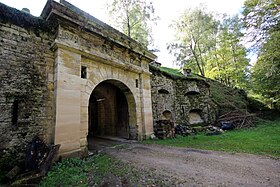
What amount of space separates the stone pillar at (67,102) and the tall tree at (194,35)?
A: 17.9 meters

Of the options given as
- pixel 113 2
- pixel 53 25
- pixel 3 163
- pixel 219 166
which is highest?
pixel 113 2

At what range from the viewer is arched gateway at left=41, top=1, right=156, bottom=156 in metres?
4.46

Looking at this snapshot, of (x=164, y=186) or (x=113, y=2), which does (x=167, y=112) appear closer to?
(x=164, y=186)

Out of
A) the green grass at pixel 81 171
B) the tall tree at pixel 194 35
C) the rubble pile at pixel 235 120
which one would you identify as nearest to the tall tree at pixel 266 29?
the rubble pile at pixel 235 120

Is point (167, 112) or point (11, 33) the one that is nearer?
point (11, 33)

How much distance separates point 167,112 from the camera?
982 cm

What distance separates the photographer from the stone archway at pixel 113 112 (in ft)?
24.6

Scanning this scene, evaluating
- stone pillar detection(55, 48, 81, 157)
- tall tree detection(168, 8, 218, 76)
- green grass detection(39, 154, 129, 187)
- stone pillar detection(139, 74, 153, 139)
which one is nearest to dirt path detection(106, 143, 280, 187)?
green grass detection(39, 154, 129, 187)

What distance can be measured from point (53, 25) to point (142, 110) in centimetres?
515

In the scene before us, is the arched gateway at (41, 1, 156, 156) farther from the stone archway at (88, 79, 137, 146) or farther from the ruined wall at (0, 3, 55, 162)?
the ruined wall at (0, 3, 55, 162)

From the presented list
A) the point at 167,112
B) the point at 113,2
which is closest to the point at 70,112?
the point at 167,112

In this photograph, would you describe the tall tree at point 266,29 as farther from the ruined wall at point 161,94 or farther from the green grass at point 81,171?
the green grass at point 81,171

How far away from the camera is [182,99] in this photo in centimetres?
1076

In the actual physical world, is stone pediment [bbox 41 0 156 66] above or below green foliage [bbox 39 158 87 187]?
above
